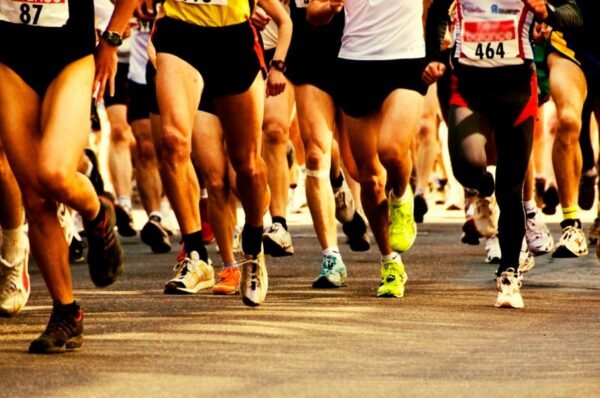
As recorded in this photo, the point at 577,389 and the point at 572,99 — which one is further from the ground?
the point at 577,389

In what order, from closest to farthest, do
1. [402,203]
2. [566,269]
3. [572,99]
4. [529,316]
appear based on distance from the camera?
[529,316]
[402,203]
[566,269]
[572,99]

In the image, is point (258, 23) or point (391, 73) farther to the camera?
point (258, 23)

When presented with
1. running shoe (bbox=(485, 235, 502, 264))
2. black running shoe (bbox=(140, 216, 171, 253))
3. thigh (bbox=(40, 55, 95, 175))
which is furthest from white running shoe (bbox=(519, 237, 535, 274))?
thigh (bbox=(40, 55, 95, 175))

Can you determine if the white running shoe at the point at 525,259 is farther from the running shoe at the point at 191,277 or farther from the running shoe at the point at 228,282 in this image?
the running shoe at the point at 191,277

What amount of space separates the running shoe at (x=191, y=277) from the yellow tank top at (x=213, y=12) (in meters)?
1.59

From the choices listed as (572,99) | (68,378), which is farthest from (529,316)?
(572,99)

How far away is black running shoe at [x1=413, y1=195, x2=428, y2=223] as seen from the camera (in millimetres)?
18078

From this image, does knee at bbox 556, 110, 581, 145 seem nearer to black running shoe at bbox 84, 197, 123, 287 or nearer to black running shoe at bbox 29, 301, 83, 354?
black running shoe at bbox 84, 197, 123, 287

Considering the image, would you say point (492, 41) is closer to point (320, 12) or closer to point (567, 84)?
point (320, 12)

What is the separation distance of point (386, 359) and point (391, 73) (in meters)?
3.29

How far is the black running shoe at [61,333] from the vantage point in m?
8.02

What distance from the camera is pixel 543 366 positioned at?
7.68 metres

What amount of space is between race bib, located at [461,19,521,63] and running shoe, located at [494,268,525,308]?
1.13 meters

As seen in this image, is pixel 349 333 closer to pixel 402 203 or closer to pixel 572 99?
pixel 402 203
